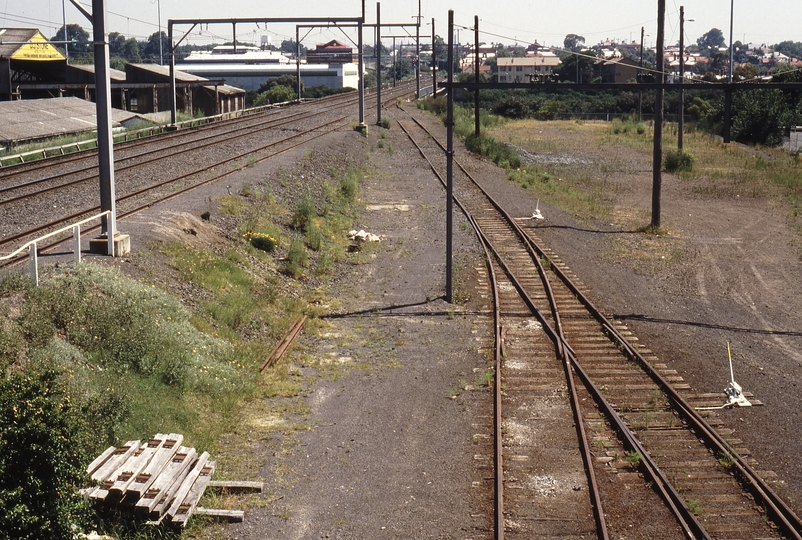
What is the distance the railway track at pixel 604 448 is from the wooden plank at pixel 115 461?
391 centimetres

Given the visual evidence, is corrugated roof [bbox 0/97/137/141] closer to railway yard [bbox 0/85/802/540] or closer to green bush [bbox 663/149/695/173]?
railway yard [bbox 0/85/802/540]

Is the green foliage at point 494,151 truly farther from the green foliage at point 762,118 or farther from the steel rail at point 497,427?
the steel rail at point 497,427

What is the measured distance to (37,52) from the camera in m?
54.4

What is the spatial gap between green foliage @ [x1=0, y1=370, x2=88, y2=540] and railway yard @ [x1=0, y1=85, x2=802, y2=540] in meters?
1.80

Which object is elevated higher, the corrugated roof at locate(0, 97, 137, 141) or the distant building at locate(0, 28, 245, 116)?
the distant building at locate(0, 28, 245, 116)

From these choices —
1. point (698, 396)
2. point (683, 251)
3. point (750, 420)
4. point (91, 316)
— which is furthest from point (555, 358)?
point (683, 251)

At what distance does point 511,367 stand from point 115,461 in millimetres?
6941

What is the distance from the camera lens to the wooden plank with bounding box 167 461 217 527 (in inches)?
340

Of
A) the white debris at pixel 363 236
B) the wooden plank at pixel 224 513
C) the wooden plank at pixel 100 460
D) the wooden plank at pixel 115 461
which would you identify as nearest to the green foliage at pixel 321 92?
the white debris at pixel 363 236

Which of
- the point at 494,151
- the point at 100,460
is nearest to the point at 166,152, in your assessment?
the point at 494,151

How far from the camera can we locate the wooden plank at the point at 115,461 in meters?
8.71

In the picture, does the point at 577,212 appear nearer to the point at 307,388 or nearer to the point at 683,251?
the point at 683,251

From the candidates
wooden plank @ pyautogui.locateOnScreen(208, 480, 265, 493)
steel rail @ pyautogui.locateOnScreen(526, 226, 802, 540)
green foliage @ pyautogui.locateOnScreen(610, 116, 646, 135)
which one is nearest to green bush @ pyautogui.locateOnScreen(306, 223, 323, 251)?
steel rail @ pyautogui.locateOnScreen(526, 226, 802, 540)

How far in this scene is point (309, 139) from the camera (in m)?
40.9
